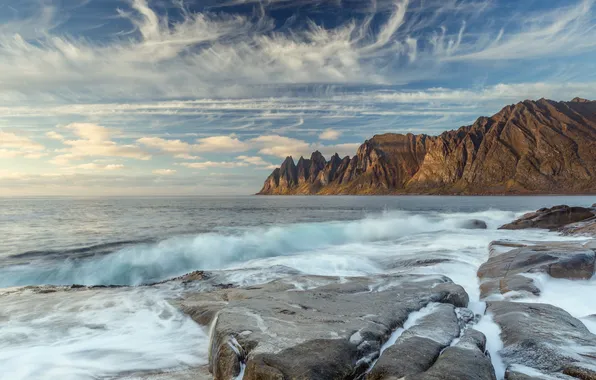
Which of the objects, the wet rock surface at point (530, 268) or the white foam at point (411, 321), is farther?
the wet rock surface at point (530, 268)

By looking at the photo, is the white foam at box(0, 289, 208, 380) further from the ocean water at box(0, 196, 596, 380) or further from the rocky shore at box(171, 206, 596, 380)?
the rocky shore at box(171, 206, 596, 380)

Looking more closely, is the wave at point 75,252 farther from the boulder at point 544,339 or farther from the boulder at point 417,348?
the boulder at point 544,339

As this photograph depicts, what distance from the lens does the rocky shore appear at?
435cm

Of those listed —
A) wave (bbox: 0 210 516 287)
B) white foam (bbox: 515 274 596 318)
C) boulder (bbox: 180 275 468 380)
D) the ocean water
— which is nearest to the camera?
boulder (bbox: 180 275 468 380)

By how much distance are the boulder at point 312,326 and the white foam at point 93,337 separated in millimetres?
861

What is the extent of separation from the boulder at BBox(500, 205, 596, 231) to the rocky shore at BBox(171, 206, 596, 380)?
A: 2187 centimetres

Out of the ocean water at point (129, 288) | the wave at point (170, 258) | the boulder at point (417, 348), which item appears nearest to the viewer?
the boulder at point (417, 348)

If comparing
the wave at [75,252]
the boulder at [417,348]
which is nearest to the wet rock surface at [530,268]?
the boulder at [417,348]

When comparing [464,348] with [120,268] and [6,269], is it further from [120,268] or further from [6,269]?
[6,269]

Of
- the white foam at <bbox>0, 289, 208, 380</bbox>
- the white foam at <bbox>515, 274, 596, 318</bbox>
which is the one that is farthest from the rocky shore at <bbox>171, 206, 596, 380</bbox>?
the white foam at <bbox>0, 289, 208, 380</bbox>

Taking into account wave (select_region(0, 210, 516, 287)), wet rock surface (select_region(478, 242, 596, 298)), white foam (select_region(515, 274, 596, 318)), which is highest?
wet rock surface (select_region(478, 242, 596, 298))

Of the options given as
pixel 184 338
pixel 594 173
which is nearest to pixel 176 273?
pixel 184 338

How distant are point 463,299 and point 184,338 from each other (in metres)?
6.40

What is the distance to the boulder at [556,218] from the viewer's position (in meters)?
26.4
